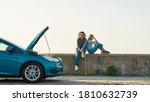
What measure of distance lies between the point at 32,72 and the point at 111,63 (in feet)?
15.5

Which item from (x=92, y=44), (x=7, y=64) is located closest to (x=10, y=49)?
(x=7, y=64)

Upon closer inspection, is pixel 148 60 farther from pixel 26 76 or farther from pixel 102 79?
pixel 26 76

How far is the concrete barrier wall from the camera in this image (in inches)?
786

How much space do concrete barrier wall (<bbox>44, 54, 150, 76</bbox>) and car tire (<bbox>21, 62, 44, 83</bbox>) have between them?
154 inches

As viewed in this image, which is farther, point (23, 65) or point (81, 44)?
point (81, 44)

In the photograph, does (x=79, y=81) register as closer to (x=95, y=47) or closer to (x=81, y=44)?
(x=81, y=44)

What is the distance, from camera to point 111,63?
66.0 ft

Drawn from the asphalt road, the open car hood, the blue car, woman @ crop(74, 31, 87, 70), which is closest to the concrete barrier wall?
woman @ crop(74, 31, 87, 70)

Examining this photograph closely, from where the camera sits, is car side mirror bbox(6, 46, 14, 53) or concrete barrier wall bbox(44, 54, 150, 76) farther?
concrete barrier wall bbox(44, 54, 150, 76)

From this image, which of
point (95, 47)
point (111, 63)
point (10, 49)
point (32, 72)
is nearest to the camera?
point (32, 72)

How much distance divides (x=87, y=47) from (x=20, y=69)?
407cm

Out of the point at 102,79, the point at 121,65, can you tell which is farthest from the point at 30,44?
the point at 121,65

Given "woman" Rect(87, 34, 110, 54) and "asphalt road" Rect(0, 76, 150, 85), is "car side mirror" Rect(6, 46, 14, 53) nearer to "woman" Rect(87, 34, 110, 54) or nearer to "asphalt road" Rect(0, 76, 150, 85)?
"asphalt road" Rect(0, 76, 150, 85)

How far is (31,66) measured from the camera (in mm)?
16078
